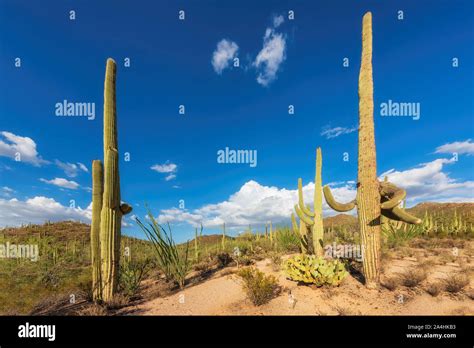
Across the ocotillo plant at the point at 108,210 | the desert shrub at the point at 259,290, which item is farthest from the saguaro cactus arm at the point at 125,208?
the desert shrub at the point at 259,290

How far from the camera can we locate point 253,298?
5.75m

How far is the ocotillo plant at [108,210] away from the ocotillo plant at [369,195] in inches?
195

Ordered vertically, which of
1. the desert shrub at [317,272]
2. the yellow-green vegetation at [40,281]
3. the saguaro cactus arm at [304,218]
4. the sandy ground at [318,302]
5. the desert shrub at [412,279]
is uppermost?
the saguaro cactus arm at [304,218]

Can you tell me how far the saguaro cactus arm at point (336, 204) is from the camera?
6726 mm

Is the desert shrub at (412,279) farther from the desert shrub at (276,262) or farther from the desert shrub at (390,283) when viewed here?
the desert shrub at (276,262)

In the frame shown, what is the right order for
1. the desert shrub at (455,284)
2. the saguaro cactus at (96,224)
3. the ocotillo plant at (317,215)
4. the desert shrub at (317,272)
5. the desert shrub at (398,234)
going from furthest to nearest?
the desert shrub at (398,234) → the ocotillo plant at (317,215) → the saguaro cactus at (96,224) → the desert shrub at (317,272) → the desert shrub at (455,284)

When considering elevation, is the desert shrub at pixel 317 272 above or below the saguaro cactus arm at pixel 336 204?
below

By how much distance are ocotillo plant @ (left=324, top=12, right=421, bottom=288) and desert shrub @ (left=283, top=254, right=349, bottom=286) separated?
0.61m

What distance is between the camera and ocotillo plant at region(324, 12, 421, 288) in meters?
6.20

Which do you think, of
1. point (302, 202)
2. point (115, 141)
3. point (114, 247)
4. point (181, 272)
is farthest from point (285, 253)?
point (115, 141)

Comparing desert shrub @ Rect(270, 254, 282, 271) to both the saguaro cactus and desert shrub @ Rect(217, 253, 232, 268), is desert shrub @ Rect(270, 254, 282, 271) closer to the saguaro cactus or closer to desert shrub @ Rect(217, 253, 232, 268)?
desert shrub @ Rect(217, 253, 232, 268)

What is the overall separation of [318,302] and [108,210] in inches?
187
